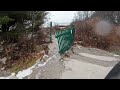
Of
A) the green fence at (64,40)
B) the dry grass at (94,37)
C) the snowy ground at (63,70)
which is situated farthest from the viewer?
the dry grass at (94,37)

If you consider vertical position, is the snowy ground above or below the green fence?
below

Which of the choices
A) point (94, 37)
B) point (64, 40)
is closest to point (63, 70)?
point (64, 40)

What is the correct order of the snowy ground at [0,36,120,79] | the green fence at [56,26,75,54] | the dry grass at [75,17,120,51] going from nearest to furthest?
the snowy ground at [0,36,120,79]
the green fence at [56,26,75,54]
the dry grass at [75,17,120,51]

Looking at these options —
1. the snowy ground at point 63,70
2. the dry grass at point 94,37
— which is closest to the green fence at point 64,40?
the snowy ground at point 63,70

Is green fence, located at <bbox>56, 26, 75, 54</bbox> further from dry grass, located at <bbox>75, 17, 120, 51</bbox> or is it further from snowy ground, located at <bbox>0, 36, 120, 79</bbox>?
dry grass, located at <bbox>75, 17, 120, 51</bbox>

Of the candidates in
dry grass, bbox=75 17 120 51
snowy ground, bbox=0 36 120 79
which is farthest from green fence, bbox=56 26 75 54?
dry grass, bbox=75 17 120 51

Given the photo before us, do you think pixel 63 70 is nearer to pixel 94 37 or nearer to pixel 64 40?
pixel 64 40

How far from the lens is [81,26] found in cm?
1677

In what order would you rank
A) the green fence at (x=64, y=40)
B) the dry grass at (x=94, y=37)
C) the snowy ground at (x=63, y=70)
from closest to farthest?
the snowy ground at (x=63, y=70) < the green fence at (x=64, y=40) < the dry grass at (x=94, y=37)

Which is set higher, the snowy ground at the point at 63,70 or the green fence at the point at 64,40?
the green fence at the point at 64,40

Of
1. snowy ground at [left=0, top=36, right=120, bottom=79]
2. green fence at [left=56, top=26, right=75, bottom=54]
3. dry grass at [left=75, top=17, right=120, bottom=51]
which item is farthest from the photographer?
dry grass at [left=75, top=17, right=120, bottom=51]

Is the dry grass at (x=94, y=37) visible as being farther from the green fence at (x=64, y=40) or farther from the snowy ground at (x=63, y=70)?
the snowy ground at (x=63, y=70)

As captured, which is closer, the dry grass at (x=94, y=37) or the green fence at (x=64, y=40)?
the green fence at (x=64, y=40)

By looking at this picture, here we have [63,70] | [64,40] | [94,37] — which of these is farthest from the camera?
[94,37]
